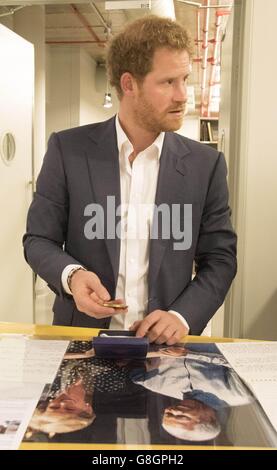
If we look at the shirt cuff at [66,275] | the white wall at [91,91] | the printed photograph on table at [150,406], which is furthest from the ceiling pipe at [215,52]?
the printed photograph on table at [150,406]

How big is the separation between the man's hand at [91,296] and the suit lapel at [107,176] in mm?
253

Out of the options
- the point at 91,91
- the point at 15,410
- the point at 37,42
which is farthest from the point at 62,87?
the point at 15,410

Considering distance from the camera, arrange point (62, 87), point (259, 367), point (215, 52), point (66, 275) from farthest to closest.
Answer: point (62, 87), point (215, 52), point (66, 275), point (259, 367)

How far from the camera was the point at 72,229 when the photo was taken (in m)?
1.35

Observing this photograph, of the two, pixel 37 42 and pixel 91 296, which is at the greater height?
pixel 37 42

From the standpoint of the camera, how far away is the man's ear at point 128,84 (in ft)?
4.56

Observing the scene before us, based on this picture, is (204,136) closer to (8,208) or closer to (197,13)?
(197,13)

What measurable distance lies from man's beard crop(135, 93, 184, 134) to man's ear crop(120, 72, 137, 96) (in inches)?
2.5

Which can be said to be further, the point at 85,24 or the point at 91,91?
the point at 91,91

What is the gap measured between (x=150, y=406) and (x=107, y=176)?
0.79 meters

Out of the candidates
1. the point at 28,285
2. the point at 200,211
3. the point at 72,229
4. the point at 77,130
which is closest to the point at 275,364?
the point at 200,211

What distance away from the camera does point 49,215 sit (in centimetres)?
133

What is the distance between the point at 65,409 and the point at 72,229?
2.42ft

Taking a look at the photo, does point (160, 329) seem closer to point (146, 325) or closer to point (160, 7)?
point (146, 325)
